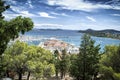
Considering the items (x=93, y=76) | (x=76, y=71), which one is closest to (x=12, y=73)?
(x=76, y=71)

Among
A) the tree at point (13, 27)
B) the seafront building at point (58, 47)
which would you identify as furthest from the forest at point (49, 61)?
the seafront building at point (58, 47)

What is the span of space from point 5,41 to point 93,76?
20.4m

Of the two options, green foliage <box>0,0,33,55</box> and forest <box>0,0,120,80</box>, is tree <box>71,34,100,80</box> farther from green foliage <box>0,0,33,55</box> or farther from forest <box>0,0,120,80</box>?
green foliage <box>0,0,33,55</box>

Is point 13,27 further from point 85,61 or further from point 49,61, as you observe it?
point 85,61

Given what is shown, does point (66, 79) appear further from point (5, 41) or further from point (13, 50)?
point (5, 41)

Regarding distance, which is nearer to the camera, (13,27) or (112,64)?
(13,27)

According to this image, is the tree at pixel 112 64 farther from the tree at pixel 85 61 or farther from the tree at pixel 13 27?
the tree at pixel 13 27

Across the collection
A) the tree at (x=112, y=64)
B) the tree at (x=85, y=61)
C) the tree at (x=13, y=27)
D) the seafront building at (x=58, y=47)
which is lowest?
the seafront building at (x=58, y=47)

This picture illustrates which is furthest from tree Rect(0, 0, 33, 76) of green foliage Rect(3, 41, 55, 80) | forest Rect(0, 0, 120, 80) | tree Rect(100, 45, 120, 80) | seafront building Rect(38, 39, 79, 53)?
seafront building Rect(38, 39, 79, 53)

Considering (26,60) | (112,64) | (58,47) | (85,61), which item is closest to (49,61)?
(26,60)

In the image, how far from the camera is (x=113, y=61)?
21625mm

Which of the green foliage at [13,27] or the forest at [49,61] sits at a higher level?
the green foliage at [13,27]

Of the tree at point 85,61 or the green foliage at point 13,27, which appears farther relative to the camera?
the tree at point 85,61

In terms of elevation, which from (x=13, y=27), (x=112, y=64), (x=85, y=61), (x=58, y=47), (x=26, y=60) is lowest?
(x=58, y=47)
